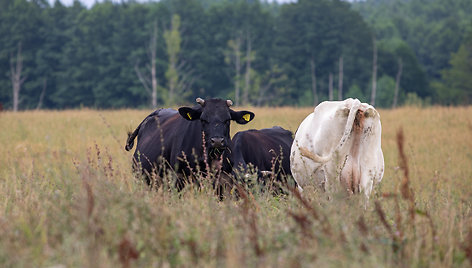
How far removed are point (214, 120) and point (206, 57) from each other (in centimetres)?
5003

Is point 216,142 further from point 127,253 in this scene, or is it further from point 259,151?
point 127,253

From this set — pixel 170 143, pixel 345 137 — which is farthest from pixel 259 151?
pixel 345 137

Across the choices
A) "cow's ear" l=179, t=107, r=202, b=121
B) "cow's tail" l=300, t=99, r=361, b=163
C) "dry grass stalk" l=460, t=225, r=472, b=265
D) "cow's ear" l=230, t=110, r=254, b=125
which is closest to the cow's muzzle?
"cow's ear" l=179, t=107, r=202, b=121

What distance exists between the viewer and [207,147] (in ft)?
23.9

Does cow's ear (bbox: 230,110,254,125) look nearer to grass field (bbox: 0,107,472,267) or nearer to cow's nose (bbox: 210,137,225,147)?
cow's nose (bbox: 210,137,225,147)

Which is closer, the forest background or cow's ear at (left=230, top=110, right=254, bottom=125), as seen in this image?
cow's ear at (left=230, top=110, right=254, bottom=125)

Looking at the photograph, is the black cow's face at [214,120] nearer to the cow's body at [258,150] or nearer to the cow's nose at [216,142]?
the cow's nose at [216,142]

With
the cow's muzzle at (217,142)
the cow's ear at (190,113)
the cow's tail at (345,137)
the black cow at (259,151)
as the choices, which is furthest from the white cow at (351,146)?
the black cow at (259,151)

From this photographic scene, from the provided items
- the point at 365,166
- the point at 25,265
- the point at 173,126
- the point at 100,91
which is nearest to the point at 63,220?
the point at 25,265

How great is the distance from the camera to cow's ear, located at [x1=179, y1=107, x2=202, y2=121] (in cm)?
744

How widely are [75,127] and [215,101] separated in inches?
421

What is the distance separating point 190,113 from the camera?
7535 mm

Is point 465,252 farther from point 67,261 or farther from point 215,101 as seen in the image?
point 215,101

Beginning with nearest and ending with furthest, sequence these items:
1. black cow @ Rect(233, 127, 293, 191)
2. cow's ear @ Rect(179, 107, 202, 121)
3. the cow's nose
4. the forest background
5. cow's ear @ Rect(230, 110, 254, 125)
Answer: the cow's nose → cow's ear @ Rect(179, 107, 202, 121) → cow's ear @ Rect(230, 110, 254, 125) → black cow @ Rect(233, 127, 293, 191) → the forest background
